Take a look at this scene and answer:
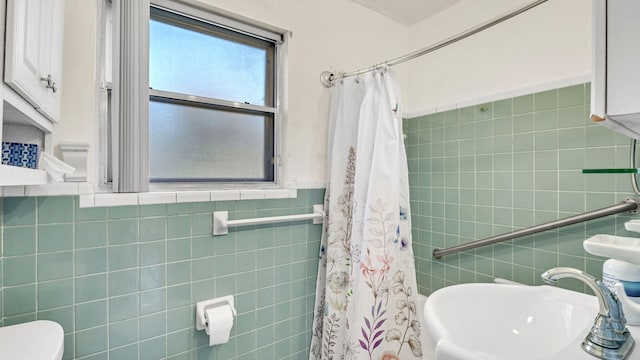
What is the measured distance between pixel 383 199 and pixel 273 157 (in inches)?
25.4

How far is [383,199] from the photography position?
1.36 m

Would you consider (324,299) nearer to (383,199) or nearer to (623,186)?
(383,199)

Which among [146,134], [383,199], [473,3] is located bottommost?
[383,199]

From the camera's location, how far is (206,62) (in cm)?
144

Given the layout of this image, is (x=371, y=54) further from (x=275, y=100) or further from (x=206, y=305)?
(x=206, y=305)

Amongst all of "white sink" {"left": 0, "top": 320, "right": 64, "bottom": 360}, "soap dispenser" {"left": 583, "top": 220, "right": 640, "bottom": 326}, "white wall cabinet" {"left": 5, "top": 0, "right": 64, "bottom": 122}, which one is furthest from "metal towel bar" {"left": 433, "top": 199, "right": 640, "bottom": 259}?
"white wall cabinet" {"left": 5, "top": 0, "right": 64, "bottom": 122}

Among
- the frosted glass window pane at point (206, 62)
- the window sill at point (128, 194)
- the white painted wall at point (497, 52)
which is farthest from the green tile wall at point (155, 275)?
the white painted wall at point (497, 52)

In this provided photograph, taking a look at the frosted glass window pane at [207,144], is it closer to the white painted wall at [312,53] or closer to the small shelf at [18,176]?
the white painted wall at [312,53]

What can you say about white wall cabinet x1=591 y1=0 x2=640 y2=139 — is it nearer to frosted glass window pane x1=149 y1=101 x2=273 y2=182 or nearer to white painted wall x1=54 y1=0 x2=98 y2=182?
frosted glass window pane x1=149 y1=101 x2=273 y2=182

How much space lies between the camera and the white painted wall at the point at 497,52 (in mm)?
1355

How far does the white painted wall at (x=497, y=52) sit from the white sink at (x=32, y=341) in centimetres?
205

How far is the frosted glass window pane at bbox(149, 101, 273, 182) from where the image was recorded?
4.36 ft

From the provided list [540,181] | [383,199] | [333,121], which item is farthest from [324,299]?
[540,181]

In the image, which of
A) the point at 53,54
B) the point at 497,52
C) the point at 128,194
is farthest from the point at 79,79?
the point at 497,52
